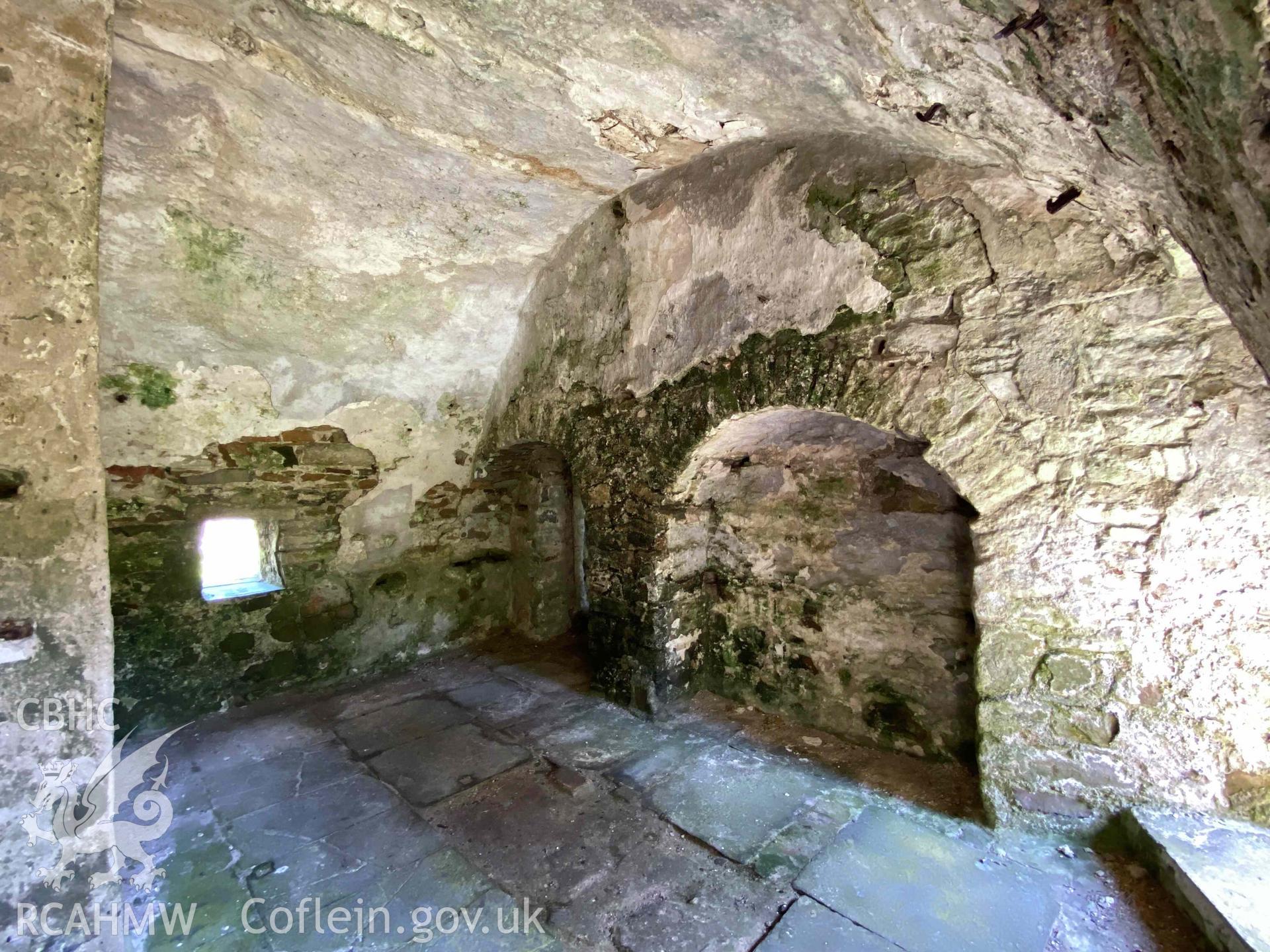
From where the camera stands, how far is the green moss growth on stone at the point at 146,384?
2.82 m

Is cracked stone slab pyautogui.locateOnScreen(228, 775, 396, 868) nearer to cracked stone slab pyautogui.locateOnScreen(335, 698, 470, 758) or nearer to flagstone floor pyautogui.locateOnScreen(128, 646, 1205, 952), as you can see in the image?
flagstone floor pyautogui.locateOnScreen(128, 646, 1205, 952)

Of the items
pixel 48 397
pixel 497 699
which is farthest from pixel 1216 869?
pixel 48 397

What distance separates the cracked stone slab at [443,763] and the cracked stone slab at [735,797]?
0.78 meters

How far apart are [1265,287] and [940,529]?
1923 millimetres

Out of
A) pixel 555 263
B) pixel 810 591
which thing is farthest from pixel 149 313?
pixel 810 591

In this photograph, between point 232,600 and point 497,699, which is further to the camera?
point 497,699

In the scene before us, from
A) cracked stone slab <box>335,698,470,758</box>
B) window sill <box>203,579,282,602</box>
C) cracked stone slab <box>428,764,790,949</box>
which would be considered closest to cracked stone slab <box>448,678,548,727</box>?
cracked stone slab <box>335,698,470,758</box>

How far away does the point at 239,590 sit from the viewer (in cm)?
336

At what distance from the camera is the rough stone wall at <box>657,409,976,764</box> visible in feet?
8.24

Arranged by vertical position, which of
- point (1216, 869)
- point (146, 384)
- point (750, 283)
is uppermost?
point (750, 283)

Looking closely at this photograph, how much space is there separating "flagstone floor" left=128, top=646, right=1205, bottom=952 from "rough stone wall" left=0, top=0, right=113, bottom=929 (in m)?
1.00

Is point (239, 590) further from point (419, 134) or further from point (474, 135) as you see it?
point (474, 135)

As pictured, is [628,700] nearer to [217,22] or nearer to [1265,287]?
[1265,287]

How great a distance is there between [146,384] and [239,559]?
117cm
